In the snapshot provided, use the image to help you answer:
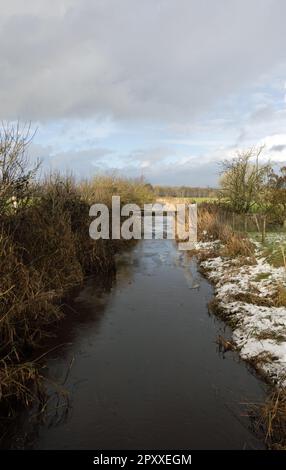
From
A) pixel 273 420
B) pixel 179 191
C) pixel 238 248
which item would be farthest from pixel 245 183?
pixel 179 191

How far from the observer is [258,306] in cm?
927

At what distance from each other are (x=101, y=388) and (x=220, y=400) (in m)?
1.87

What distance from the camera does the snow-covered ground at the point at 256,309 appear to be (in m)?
6.91

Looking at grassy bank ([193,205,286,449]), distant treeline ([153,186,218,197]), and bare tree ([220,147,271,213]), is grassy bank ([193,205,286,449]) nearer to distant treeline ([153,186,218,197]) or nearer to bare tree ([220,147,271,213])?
bare tree ([220,147,271,213])

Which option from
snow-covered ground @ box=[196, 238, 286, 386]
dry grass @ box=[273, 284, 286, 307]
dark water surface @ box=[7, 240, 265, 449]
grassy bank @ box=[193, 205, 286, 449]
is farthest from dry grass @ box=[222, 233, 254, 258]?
dry grass @ box=[273, 284, 286, 307]

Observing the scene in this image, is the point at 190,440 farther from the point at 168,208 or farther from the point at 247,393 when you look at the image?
the point at 168,208

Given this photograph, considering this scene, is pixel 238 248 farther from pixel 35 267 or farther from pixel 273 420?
pixel 273 420

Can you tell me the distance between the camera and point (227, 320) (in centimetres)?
934

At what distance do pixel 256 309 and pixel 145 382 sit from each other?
3664 mm

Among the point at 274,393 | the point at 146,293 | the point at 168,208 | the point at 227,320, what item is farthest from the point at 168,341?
the point at 168,208

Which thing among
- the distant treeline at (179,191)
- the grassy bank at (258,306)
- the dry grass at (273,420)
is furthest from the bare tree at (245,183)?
the distant treeline at (179,191)

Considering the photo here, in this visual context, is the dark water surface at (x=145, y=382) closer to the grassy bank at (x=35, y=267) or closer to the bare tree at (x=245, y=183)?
the grassy bank at (x=35, y=267)

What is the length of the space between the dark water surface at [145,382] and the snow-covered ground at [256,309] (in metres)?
0.37

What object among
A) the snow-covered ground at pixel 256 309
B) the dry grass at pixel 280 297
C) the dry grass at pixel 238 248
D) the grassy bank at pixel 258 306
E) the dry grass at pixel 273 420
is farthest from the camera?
the dry grass at pixel 238 248
